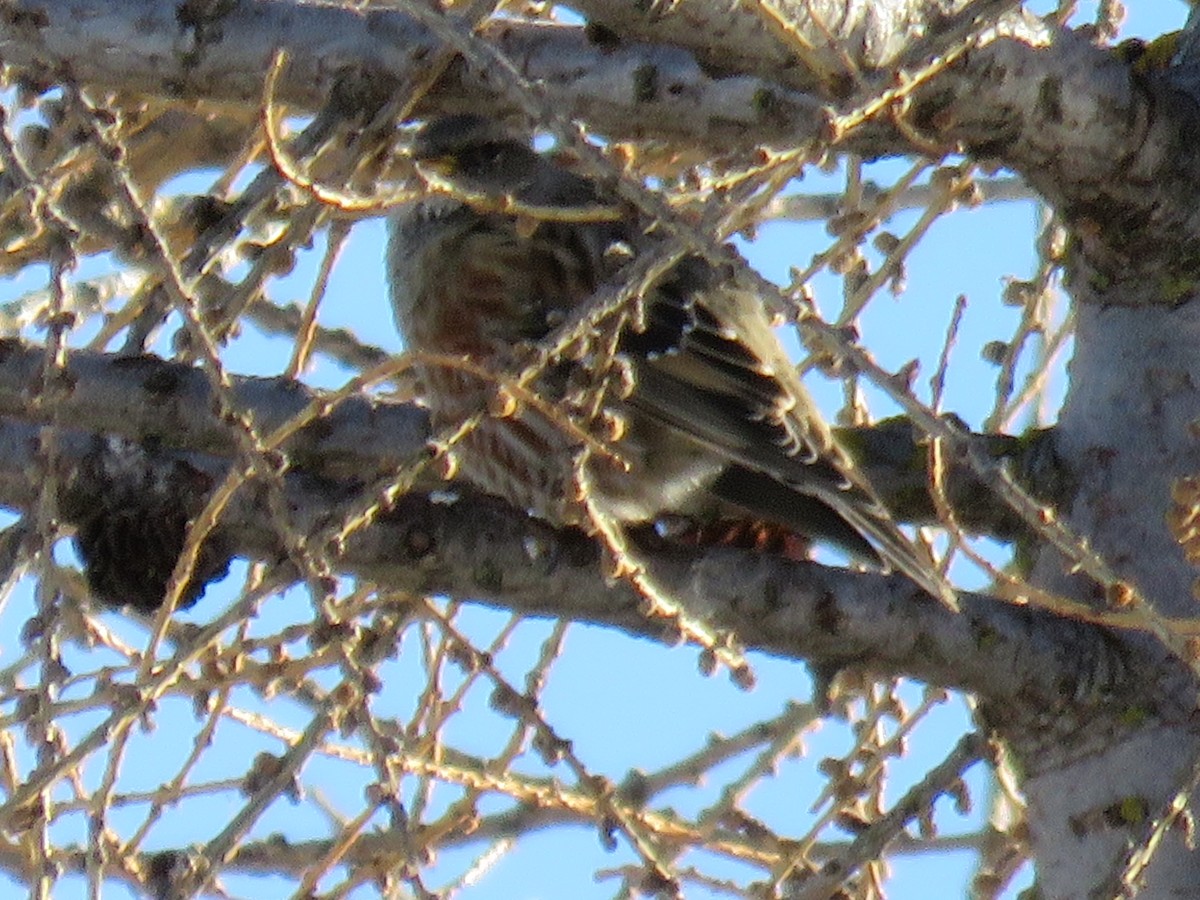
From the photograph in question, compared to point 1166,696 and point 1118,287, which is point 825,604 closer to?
point 1166,696

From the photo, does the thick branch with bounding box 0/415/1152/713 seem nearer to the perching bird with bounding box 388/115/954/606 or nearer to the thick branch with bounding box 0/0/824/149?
the perching bird with bounding box 388/115/954/606

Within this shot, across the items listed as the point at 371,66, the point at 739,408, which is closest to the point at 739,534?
the point at 739,408

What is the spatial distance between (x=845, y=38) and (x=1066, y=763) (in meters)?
1.20

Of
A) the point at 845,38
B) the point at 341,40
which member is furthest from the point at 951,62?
the point at 341,40

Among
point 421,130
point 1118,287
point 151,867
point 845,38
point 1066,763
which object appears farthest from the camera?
point 421,130

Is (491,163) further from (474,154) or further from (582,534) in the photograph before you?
(582,534)

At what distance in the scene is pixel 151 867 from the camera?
280 cm

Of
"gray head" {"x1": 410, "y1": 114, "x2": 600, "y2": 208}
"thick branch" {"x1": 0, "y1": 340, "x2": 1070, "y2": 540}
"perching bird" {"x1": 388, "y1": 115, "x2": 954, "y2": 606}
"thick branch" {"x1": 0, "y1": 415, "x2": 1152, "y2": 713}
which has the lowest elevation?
"thick branch" {"x1": 0, "y1": 415, "x2": 1152, "y2": 713}

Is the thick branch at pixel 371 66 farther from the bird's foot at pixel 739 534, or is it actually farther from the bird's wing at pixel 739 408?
the bird's foot at pixel 739 534

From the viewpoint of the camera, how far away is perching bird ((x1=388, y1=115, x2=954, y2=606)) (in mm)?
3629

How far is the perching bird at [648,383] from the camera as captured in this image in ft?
11.9

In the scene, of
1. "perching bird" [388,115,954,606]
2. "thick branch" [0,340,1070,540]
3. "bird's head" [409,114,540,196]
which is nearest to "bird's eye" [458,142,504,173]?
"bird's head" [409,114,540,196]

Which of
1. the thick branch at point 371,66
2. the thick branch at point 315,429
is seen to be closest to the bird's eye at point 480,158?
the thick branch at point 315,429

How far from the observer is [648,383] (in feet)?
12.5
